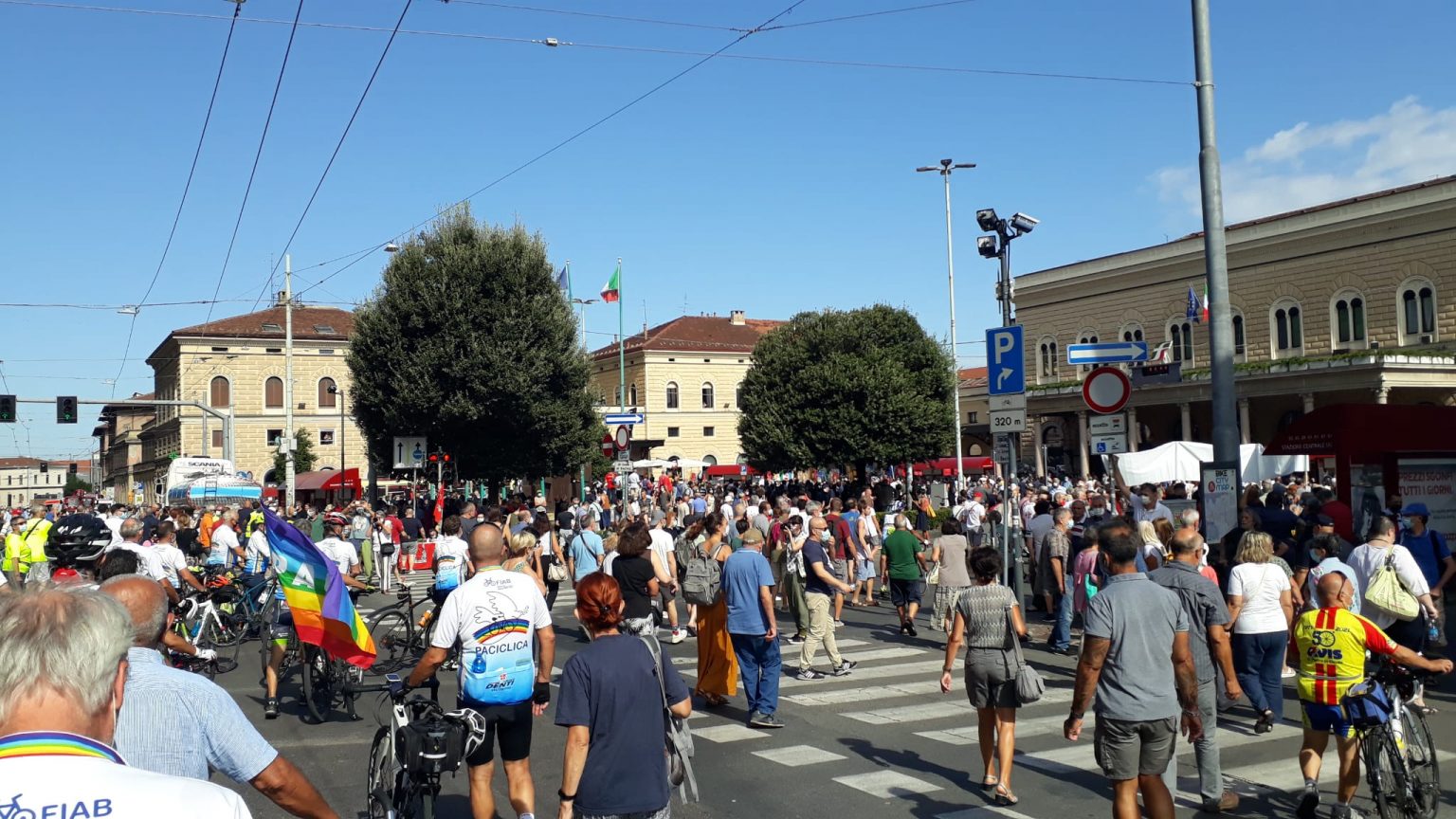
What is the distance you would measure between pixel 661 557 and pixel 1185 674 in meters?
8.66

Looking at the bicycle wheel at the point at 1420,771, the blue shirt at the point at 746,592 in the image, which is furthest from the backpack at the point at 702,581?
the bicycle wheel at the point at 1420,771

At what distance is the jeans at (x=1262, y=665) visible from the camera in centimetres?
904

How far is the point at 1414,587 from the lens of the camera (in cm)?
941

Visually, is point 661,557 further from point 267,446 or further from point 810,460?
point 267,446

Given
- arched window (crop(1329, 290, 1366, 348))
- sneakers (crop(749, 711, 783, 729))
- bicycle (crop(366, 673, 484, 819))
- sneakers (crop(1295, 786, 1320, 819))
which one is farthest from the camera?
arched window (crop(1329, 290, 1366, 348))

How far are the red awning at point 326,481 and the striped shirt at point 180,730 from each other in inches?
2004

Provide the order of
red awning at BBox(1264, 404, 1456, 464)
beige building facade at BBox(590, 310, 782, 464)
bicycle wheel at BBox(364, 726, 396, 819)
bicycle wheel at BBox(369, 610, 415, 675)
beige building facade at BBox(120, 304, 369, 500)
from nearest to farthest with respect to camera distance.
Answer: bicycle wheel at BBox(364, 726, 396, 819), bicycle wheel at BBox(369, 610, 415, 675), red awning at BBox(1264, 404, 1456, 464), beige building facade at BBox(120, 304, 369, 500), beige building facade at BBox(590, 310, 782, 464)

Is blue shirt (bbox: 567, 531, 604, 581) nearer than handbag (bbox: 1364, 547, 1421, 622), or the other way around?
handbag (bbox: 1364, 547, 1421, 622)

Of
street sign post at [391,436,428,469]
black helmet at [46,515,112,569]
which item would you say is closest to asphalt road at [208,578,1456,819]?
black helmet at [46,515,112,569]

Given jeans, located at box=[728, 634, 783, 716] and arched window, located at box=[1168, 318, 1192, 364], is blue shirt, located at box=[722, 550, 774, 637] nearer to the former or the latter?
jeans, located at box=[728, 634, 783, 716]

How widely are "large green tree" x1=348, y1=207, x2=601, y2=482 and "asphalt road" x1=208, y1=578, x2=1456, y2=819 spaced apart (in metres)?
21.8

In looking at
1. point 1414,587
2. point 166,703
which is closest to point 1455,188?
point 1414,587

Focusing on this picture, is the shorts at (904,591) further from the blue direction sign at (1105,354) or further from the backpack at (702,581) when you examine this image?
the backpack at (702,581)

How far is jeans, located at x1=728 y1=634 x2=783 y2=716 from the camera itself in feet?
32.6
